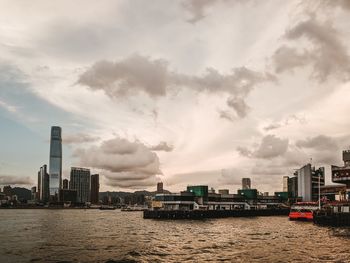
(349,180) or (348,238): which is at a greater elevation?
(349,180)

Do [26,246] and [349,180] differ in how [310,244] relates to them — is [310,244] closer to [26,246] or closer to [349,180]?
[26,246]

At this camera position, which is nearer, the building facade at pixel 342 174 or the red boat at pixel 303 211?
the red boat at pixel 303 211

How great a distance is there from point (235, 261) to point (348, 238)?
45174 mm

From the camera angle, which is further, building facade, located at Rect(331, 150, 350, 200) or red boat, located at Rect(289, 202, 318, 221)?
building facade, located at Rect(331, 150, 350, 200)

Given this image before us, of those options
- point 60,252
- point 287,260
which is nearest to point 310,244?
point 287,260

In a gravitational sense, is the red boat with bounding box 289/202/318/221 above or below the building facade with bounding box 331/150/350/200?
below

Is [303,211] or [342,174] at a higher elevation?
[342,174]

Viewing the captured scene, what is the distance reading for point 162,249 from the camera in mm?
73812

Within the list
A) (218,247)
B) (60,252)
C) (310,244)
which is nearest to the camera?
(60,252)

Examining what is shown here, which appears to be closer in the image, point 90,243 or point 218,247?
point 218,247

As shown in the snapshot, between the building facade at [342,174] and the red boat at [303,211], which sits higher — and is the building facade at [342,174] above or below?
above

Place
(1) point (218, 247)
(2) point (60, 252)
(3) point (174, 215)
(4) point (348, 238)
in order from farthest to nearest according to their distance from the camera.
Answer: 1. (3) point (174, 215)
2. (4) point (348, 238)
3. (1) point (218, 247)
4. (2) point (60, 252)

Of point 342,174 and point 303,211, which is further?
point 342,174

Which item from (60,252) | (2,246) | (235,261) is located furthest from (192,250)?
(2,246)
